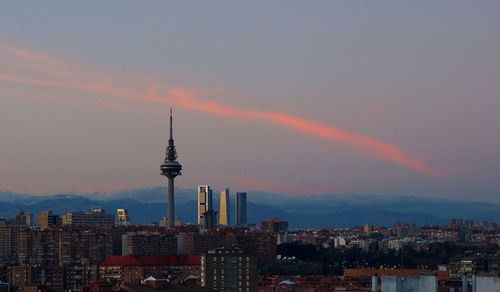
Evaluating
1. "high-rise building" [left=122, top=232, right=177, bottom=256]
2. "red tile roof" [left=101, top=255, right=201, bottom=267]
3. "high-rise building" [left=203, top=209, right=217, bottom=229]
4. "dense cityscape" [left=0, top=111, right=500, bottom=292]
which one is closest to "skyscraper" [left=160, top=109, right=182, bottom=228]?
"dense cityscape" [left=0, top=111, right=500, bottom=292]

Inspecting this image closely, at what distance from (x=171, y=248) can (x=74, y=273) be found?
24.7m

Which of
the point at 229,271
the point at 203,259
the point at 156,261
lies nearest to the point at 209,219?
the point at 156,261

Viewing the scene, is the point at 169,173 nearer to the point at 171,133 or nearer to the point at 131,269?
the point at 171,133

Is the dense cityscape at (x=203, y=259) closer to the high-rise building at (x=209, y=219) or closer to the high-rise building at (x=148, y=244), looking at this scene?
the high-rise building at (x=148, y=244)

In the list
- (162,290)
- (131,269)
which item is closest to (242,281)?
(131,269)

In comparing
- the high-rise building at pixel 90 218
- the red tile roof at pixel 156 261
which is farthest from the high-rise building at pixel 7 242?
the high-rise building at pixel 90 218

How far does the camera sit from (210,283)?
67250 mm

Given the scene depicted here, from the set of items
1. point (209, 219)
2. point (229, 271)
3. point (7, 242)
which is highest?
point (209, 219)

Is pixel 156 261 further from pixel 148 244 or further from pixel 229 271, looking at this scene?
pixel 148 244

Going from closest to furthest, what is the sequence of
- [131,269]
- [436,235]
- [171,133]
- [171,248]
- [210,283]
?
1. [210,283]
2. [131,269]
3. [171,248]
4. [171,133]
5. [436,235]

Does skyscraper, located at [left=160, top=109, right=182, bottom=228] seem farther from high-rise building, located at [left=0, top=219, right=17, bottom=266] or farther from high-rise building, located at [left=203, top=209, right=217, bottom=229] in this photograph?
high-rise building, located at [left=203, top=209, right=217, bottom=229]

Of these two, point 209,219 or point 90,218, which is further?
point 209,219

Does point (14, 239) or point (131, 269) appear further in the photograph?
point (14, 239)

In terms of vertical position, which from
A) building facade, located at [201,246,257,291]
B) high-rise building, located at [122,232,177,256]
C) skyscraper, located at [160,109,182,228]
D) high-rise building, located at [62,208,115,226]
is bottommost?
building facade, located at [201,246,257,291]
